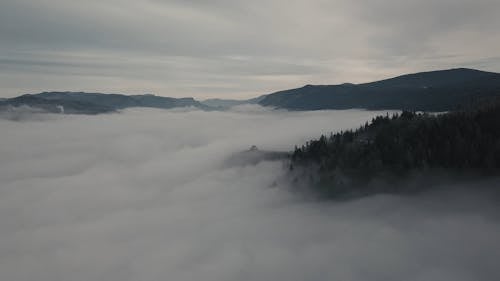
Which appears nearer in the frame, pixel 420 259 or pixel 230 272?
pixel 420 259

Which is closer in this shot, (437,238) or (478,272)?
(478,272)

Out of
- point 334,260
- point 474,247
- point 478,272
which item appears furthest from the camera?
point 334,260

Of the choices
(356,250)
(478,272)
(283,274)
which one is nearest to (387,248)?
(356,250)

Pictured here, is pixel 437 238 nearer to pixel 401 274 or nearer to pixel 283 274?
pixel 401 274

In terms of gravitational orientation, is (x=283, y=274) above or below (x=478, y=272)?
below

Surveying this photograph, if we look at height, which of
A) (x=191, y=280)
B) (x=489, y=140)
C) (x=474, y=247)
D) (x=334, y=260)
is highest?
(x=489, y=140)

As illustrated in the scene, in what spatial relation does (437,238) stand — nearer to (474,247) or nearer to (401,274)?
(474,247)

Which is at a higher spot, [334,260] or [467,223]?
[467,223]

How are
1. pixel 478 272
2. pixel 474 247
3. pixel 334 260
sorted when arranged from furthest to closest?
pixel 334 260 < pixel 474 247 < pixel 478 272

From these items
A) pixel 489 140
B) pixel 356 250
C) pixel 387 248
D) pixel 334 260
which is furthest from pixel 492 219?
pixel 334 260
